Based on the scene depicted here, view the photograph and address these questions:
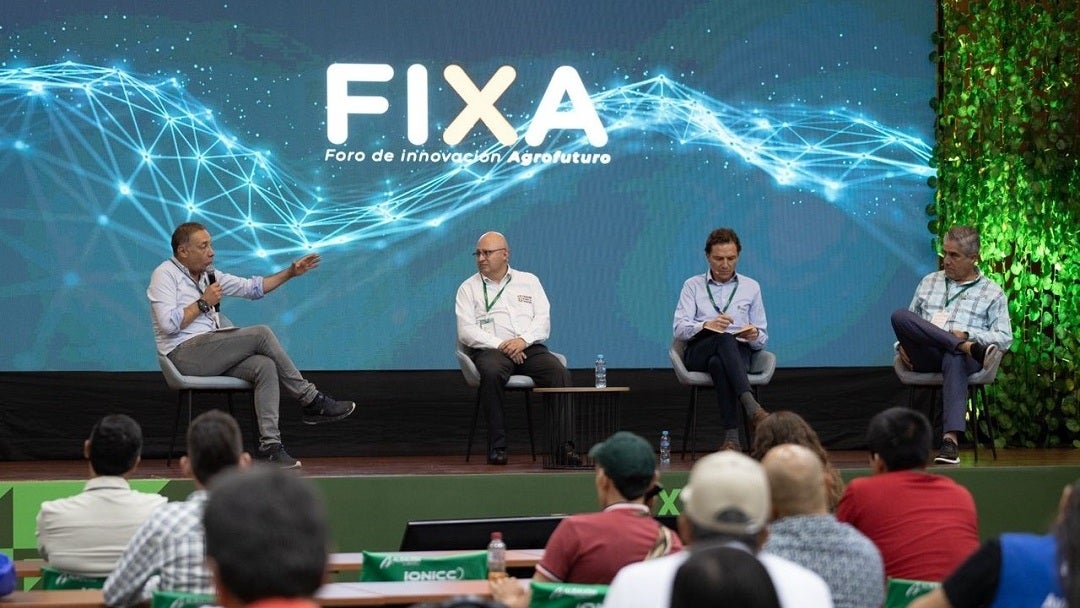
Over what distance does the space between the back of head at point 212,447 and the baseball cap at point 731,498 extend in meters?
1.47

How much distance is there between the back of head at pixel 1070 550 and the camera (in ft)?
5.74

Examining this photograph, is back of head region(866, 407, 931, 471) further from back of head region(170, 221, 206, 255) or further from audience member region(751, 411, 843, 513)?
back of head region(170, 221, 206, 255)

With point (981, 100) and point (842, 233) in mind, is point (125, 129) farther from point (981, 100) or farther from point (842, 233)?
point (981, 100)

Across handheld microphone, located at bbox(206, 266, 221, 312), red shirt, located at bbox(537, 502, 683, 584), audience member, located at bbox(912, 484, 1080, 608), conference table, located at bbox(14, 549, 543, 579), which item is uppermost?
handheld microphone, located at bbox(206, 266, 221, 312)

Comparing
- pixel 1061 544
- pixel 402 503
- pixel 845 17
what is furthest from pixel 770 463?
pixel 845 17

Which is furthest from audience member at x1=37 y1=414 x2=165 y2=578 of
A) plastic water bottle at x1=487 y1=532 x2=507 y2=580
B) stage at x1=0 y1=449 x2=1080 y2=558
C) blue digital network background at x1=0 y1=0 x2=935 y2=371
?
blue digital network background at x1=0 y1=0 x2=935 y2=371

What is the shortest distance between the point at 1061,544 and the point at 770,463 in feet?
3.65

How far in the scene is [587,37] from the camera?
7.66m

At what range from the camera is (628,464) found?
331cm

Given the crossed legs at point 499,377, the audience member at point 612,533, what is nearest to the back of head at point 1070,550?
the audience member at point 612,533

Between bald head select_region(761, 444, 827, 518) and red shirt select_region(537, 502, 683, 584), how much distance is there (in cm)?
45

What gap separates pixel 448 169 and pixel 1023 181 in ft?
11.0

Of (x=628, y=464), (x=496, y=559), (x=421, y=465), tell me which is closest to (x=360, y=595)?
(x=496, y=559)

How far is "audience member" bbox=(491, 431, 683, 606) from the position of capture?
3.22 meters
